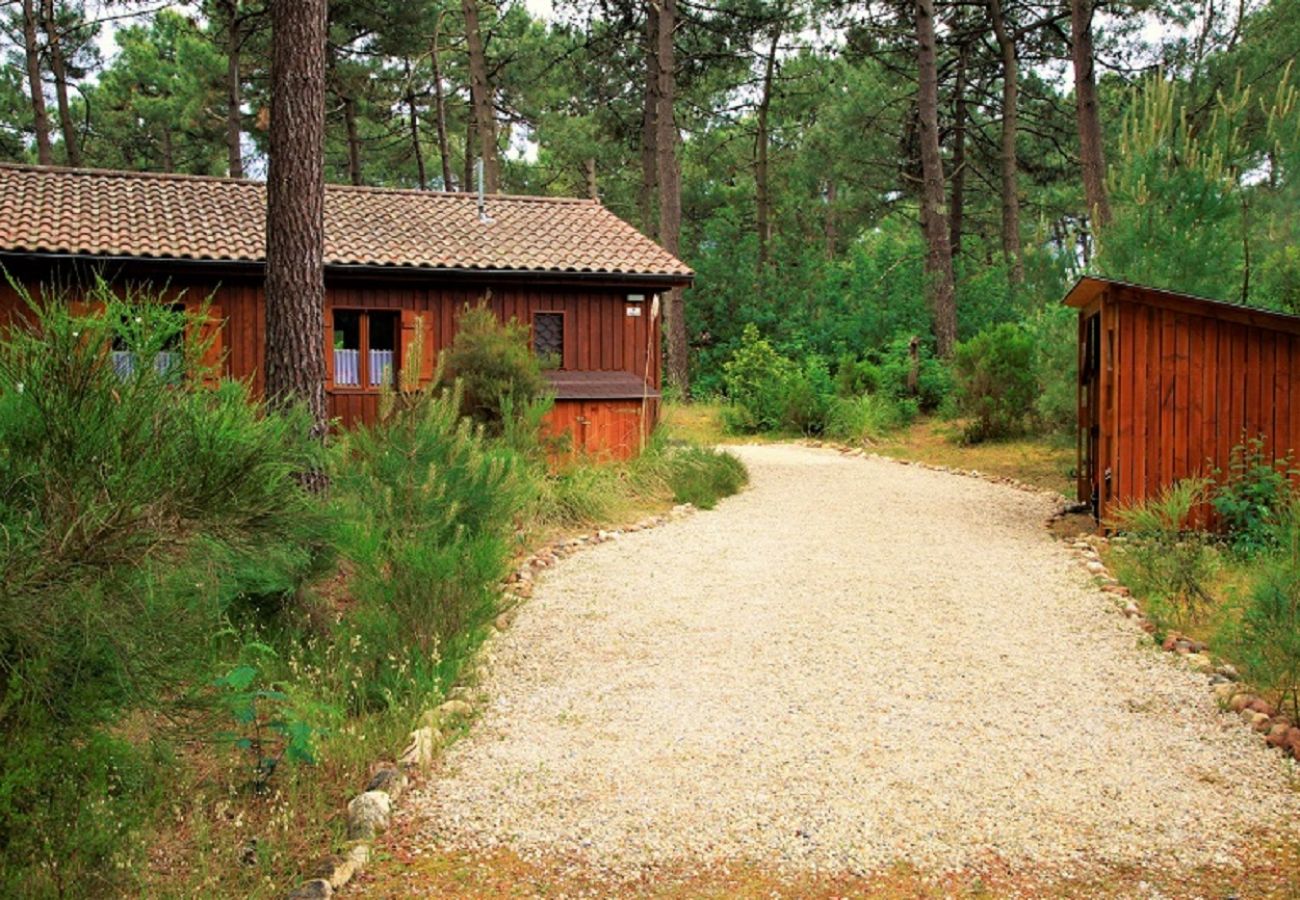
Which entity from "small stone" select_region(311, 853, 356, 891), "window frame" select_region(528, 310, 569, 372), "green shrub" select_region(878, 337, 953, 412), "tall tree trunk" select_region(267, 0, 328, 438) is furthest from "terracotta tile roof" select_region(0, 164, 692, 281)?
"small stone" select_region(311, 853, 356, 891)

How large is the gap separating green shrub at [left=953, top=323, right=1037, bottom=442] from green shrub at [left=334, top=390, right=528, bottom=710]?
36.2 feet

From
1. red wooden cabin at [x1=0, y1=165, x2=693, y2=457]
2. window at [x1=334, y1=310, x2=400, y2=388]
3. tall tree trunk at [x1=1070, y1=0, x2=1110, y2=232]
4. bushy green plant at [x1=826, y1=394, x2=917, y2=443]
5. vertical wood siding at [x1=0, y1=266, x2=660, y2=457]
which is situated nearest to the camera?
vertical wood siding at [x1=0, y1=266, x2=660, y2=457]

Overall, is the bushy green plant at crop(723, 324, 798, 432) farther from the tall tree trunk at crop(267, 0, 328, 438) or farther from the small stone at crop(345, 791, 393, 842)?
the small stone at crop(345, 791, 393, 842)

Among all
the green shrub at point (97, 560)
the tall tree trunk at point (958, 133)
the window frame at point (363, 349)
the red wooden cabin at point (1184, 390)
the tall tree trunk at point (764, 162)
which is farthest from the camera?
the tall tree trunk at point (764, 162)

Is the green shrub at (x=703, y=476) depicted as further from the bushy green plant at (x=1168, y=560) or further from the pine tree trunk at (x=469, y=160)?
the pine tree trunk at (x=469, y=160)

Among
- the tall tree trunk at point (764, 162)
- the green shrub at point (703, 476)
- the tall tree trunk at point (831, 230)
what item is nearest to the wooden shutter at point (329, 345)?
the green shrub at point (703, 476)

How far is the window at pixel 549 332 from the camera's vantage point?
15766 millimetres

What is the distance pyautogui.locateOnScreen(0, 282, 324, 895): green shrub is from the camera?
113 inches

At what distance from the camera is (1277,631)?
16.6ft

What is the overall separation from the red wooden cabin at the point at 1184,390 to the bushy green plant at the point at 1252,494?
13 centimetres

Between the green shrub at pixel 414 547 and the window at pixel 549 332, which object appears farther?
the window at pixel 549 332

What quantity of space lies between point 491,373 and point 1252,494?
6.81 metres

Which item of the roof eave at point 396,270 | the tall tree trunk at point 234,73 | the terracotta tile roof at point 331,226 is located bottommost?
the roof eave at point 396,270

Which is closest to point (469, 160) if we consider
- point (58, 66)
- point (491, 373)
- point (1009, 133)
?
point (58, 66)
